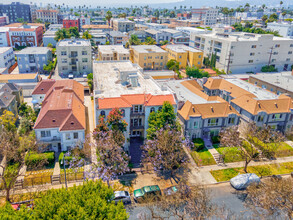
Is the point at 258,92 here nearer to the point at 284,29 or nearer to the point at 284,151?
the point at 284,151

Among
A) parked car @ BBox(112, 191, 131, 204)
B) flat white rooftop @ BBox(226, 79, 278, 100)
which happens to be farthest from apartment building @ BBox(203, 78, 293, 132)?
parked car @ BBox(112, 191, 131, 204)

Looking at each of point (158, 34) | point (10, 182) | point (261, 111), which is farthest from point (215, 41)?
point (10, 182)

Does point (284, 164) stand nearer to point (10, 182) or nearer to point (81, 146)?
point (81, 146)

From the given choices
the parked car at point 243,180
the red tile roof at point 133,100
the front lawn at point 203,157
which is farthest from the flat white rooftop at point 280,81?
the red tile roof at point 133,100

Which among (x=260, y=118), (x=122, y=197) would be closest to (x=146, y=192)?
(x=122, y=197)

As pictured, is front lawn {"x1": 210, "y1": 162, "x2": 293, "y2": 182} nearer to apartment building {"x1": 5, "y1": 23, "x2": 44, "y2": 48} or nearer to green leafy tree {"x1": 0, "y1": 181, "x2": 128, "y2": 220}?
green leafy tree {"x1": 0, "y1": 181, "x2": 128, "y2": 220}

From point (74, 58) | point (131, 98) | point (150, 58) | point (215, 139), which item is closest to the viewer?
point (131, 98)

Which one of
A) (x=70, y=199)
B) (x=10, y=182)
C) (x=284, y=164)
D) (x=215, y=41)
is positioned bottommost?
(x=284, y=164)
